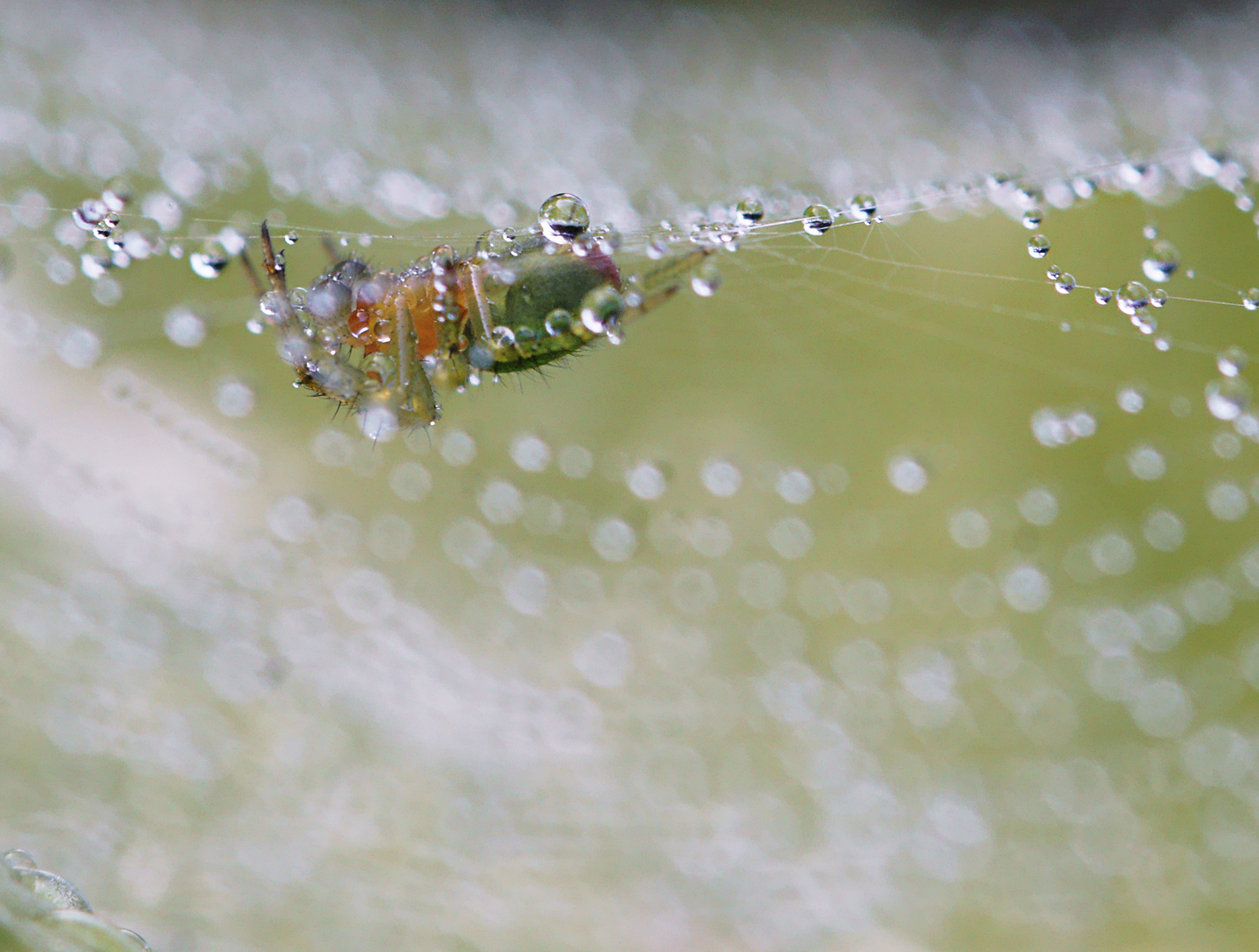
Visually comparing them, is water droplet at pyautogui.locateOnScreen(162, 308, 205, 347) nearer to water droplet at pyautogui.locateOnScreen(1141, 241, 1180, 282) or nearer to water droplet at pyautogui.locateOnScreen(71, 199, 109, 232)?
water droplet at pyautogui.locateOnScreen(71, 199, 109, 232)

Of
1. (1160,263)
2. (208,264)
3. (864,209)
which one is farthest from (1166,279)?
(208,264)

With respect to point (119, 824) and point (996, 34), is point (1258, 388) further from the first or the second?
point (996, 34)

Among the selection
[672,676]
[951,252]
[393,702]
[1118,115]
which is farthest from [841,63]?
[393,702]

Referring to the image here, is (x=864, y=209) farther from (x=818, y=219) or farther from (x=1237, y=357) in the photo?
(x=1237, y=357)

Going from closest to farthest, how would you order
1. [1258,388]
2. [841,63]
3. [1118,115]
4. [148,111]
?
[1258,388] < [148,111] < [1118,115] < [841,63]

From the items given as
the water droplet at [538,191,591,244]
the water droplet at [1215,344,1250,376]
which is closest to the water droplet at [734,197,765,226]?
the water droplet at [538,191,591,244]
